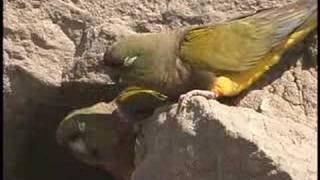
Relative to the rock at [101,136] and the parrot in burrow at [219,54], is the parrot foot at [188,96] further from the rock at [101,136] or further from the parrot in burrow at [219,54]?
the rock at [101,136]

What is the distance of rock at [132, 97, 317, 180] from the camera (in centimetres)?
175

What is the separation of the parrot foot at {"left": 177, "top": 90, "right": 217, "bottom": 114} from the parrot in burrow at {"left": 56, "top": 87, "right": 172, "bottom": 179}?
0.17 m

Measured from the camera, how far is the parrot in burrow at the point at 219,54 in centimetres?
214

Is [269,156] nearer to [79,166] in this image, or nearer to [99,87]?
[99,87]

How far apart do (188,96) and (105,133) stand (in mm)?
347

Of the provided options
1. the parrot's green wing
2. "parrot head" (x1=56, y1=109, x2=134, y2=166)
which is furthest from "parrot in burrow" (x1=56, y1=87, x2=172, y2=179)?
the parrot's green wing

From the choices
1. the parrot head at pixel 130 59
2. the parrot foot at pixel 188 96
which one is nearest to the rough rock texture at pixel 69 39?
the parrot head at pixel 130 59

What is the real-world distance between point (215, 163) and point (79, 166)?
75cm

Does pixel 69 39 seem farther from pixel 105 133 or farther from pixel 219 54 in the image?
pixel 219 54

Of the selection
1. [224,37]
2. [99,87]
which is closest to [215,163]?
[224,37]

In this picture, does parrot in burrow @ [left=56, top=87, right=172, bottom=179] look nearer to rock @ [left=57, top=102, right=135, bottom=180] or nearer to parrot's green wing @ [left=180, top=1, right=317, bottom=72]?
rock @ [left=57, top=102, right=135, bottom=180]

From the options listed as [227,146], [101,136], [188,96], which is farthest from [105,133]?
[227,146]

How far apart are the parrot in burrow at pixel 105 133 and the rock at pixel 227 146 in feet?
0.69

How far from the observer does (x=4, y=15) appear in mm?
2336
